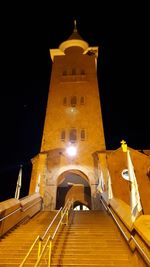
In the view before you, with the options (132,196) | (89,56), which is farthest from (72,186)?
(132,196)

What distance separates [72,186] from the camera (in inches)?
899

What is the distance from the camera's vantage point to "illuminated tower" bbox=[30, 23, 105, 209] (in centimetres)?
1576

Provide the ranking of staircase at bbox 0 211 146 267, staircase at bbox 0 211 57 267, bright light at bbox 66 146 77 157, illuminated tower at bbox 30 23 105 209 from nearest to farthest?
staircase at bbox 0 211 146 267, staircase at bbox 0 211 57 267, illuminated tower at bbox 30 23 105 209, bright light at bbox 66 146 77 157

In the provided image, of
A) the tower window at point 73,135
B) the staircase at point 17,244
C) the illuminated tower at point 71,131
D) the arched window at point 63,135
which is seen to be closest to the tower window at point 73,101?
the illuminated tower at point 71,131

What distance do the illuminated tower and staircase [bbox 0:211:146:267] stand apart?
734 centimetres

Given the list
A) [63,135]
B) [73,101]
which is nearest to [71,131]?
[63,135]

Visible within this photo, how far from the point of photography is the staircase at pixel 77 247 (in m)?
4.96

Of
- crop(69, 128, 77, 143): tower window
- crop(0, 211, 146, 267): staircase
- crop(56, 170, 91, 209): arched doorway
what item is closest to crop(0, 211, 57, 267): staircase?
crop(0, 211, 146, 267): staircase

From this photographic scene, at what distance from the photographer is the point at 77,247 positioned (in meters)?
5.82

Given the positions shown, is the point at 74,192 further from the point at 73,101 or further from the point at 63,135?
the point at 73,101

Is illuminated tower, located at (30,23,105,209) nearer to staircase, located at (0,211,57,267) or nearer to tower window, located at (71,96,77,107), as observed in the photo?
tower window, located at (71,96,77,107)

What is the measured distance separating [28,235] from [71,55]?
852 inches

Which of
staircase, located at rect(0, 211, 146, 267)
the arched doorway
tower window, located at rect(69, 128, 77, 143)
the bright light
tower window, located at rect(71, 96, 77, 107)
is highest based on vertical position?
tower window, located at rect(71, 96, 77, 107)

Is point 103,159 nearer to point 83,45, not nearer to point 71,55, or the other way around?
point 71,55
